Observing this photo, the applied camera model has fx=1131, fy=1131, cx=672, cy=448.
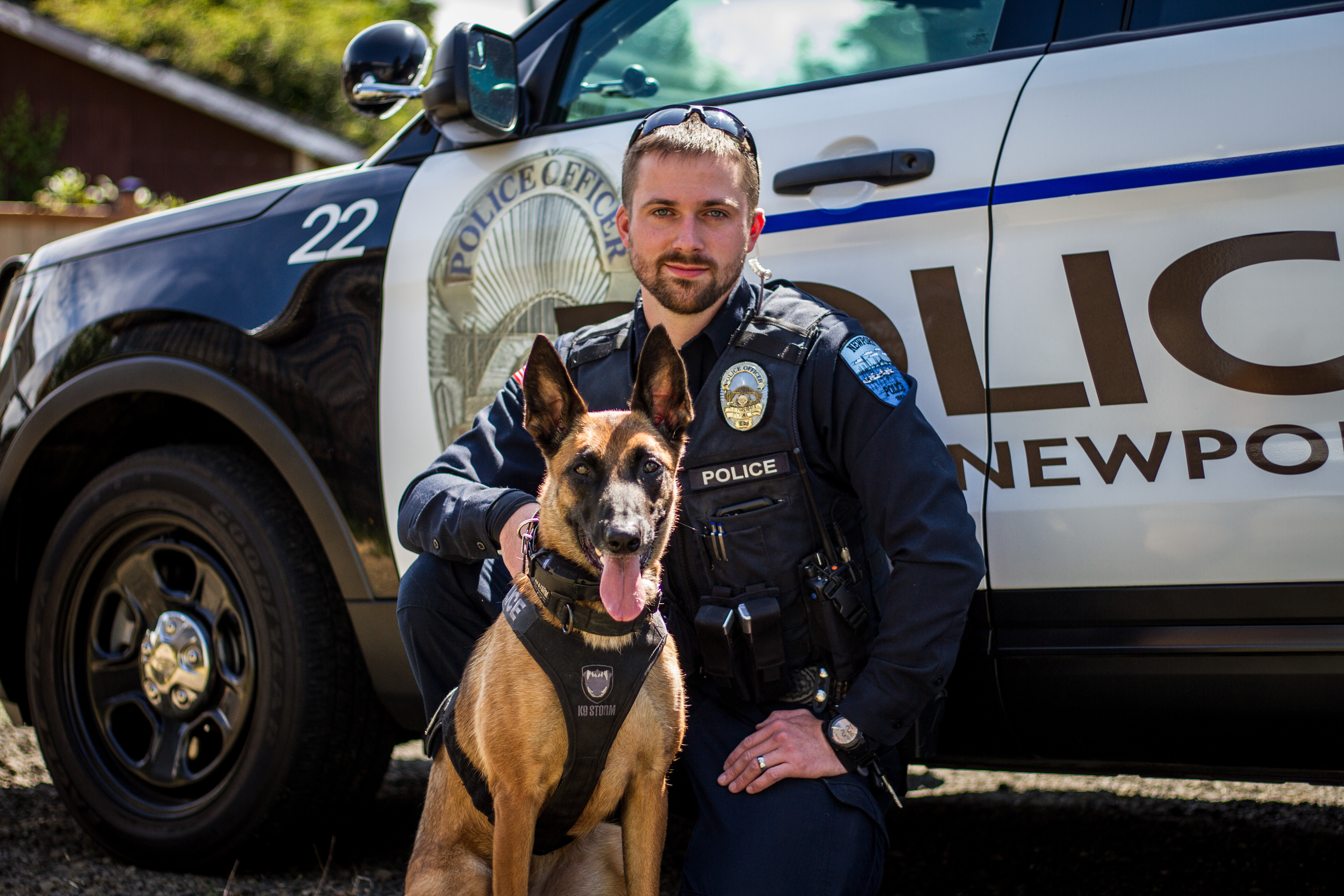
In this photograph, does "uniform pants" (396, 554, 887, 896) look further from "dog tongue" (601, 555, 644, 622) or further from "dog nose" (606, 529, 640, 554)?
"dog nose" (606, 529, 640, 554)

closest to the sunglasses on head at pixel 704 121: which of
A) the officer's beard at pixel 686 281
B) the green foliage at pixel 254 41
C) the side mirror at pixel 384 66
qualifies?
the officer's beard at pixel 686 281

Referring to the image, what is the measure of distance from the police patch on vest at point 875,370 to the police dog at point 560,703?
33 centimetres

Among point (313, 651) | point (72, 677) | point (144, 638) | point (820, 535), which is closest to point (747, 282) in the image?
point (820, 535)

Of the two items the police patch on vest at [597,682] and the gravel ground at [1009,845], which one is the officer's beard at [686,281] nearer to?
the police patch on vest at [597,682]

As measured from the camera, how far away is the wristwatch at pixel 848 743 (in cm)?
213

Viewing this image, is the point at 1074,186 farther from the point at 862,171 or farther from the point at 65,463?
the point at 65,463

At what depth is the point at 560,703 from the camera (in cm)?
200

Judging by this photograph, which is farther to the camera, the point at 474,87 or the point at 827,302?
the point at 474,87

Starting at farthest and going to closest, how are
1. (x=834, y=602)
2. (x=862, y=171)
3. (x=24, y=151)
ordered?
1. (x=24, y=151)
2. (x=862, y=171)
3. (x=834, y=602)

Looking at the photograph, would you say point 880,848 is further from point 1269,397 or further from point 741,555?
point 1269,397

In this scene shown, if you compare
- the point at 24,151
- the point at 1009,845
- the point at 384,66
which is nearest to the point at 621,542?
the point at 384,66

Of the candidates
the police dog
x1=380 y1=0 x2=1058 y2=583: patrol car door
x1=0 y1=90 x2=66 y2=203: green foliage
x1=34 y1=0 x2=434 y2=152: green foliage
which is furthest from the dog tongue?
x1=34 y1=0 x2=434 y2=152: green foliage

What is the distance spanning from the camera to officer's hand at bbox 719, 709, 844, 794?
2139mm

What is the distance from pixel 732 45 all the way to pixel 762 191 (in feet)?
2.72
